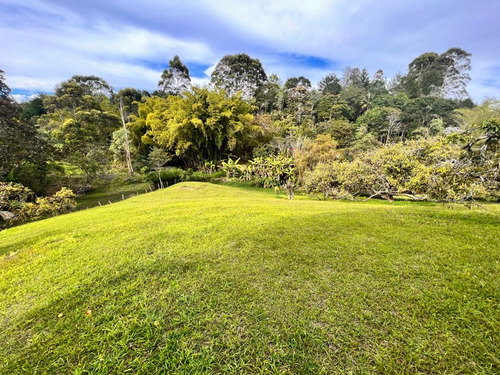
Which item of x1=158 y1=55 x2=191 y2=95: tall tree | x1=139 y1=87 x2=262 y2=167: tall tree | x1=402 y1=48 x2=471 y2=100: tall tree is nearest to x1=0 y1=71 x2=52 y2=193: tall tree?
x1=139 y1=87 x2=262 y2=167: tall tree

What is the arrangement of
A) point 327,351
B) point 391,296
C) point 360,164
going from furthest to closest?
point 360,164, point 391,296, point 327,351

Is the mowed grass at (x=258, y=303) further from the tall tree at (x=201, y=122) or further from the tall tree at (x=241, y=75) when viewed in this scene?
the tall tree at (x=241, y=75)

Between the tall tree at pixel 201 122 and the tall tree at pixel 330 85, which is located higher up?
the tall tree at pixel 330 85

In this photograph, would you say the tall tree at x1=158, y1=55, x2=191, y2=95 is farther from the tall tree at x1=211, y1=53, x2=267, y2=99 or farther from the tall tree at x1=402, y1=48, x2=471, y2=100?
the tall tree at x1=402, y1=48, x2=471, y2=100

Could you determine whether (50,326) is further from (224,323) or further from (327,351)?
(327,351)

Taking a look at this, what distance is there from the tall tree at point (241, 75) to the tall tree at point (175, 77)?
4.32 m

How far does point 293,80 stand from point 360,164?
31379 mm

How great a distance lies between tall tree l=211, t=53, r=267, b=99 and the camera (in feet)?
103

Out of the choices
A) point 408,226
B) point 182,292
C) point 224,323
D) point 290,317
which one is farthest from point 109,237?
point 408,226

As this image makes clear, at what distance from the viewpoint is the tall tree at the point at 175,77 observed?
30.2m

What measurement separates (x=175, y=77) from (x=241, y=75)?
9.64m

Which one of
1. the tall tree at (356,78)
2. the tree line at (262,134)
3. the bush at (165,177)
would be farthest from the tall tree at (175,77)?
the tall tree at (356,78)

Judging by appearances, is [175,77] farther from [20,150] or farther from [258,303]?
[258,303]

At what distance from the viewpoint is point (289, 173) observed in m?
14.6
